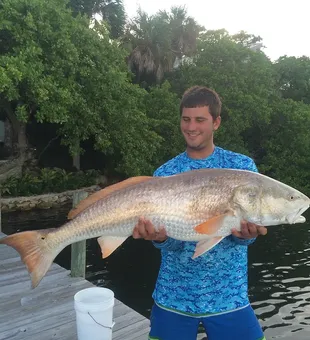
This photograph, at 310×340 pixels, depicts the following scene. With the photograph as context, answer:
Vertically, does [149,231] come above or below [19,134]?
below

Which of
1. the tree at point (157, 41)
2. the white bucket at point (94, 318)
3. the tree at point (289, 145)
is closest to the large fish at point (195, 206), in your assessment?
the white bucket at point (94, 318)

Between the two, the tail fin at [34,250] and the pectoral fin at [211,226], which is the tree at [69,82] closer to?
the tail fin at [34,250]

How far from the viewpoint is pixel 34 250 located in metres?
3.00

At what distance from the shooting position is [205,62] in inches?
1015

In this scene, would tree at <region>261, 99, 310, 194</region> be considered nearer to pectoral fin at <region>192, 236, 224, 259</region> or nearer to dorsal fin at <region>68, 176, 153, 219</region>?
dorsal fin at <region>68, 176, 153, 219</region>

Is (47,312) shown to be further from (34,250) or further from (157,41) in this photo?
(157,41)

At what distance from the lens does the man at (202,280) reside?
2.73 m

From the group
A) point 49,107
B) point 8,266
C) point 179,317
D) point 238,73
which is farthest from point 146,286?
point 238,73

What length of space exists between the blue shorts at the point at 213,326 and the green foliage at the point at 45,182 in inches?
648

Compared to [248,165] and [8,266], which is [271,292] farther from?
[248,165]

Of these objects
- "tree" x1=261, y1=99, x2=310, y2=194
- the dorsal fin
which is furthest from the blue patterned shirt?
"tree" x1=261, y1=99, x2=310, y2=194

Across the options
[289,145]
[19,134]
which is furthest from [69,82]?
[289,145]

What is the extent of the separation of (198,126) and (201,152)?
0.71ft

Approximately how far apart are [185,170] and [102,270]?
8696 millimetres
